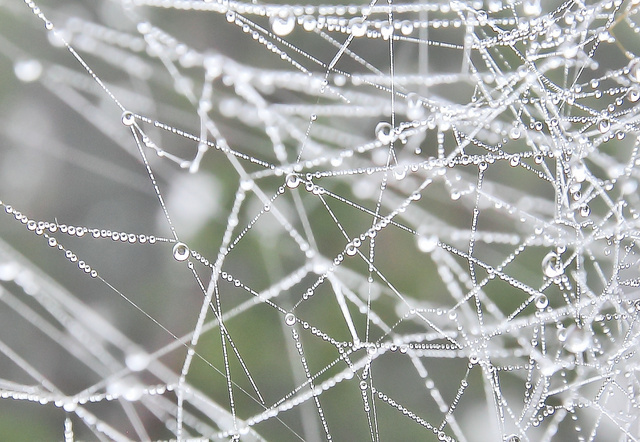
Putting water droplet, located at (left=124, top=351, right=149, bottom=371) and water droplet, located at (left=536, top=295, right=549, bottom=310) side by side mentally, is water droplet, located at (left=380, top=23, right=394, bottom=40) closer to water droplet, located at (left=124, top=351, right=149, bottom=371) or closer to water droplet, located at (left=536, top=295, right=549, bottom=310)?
water droplet, located at (left=536, top=295, right=549, bottom=310)

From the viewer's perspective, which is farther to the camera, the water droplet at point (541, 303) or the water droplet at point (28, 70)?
the water droplet at point (28, 70)

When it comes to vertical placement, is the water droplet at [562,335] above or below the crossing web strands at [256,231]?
below

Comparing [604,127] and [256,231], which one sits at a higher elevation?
[256,231]

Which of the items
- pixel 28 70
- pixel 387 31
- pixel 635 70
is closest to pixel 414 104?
pixel 387 31

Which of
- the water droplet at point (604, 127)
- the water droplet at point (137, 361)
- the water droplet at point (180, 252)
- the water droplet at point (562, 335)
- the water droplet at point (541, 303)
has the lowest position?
the water droplet at point (562, 335)

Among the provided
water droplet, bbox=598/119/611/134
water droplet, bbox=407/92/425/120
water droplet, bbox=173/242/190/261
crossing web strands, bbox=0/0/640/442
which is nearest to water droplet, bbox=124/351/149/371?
crossing web strands, bbox=0/0/640/442

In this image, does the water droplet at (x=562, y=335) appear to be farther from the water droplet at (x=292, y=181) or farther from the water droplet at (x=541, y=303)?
the water droplet at (x=292, y=181)

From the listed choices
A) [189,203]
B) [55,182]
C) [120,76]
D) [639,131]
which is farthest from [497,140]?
[55,182]

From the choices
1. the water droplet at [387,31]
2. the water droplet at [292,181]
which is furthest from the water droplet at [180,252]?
the water droplet at [387,31]

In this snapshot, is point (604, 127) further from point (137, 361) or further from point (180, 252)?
point (137, 361)

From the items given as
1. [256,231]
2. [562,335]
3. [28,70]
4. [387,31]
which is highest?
[28,70]
